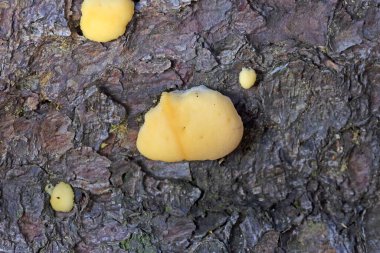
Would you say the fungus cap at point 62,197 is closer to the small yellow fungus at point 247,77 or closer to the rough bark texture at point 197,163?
the rough bark texture at point 197,163

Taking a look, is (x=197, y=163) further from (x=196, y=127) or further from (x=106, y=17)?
(x=106, y=17)

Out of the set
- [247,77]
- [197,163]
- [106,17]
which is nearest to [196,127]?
[197,163]

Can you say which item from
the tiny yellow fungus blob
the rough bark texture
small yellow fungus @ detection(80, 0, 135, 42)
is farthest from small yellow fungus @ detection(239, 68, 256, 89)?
the tiny yellow fungus blob

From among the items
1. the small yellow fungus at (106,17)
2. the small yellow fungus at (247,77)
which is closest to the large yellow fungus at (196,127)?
the small yellow fungus at (247,77)

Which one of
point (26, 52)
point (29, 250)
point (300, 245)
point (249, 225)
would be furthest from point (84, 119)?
point (300, 245)

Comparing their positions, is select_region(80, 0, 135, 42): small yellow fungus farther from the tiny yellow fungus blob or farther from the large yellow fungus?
the tiny yellow fungus blob
